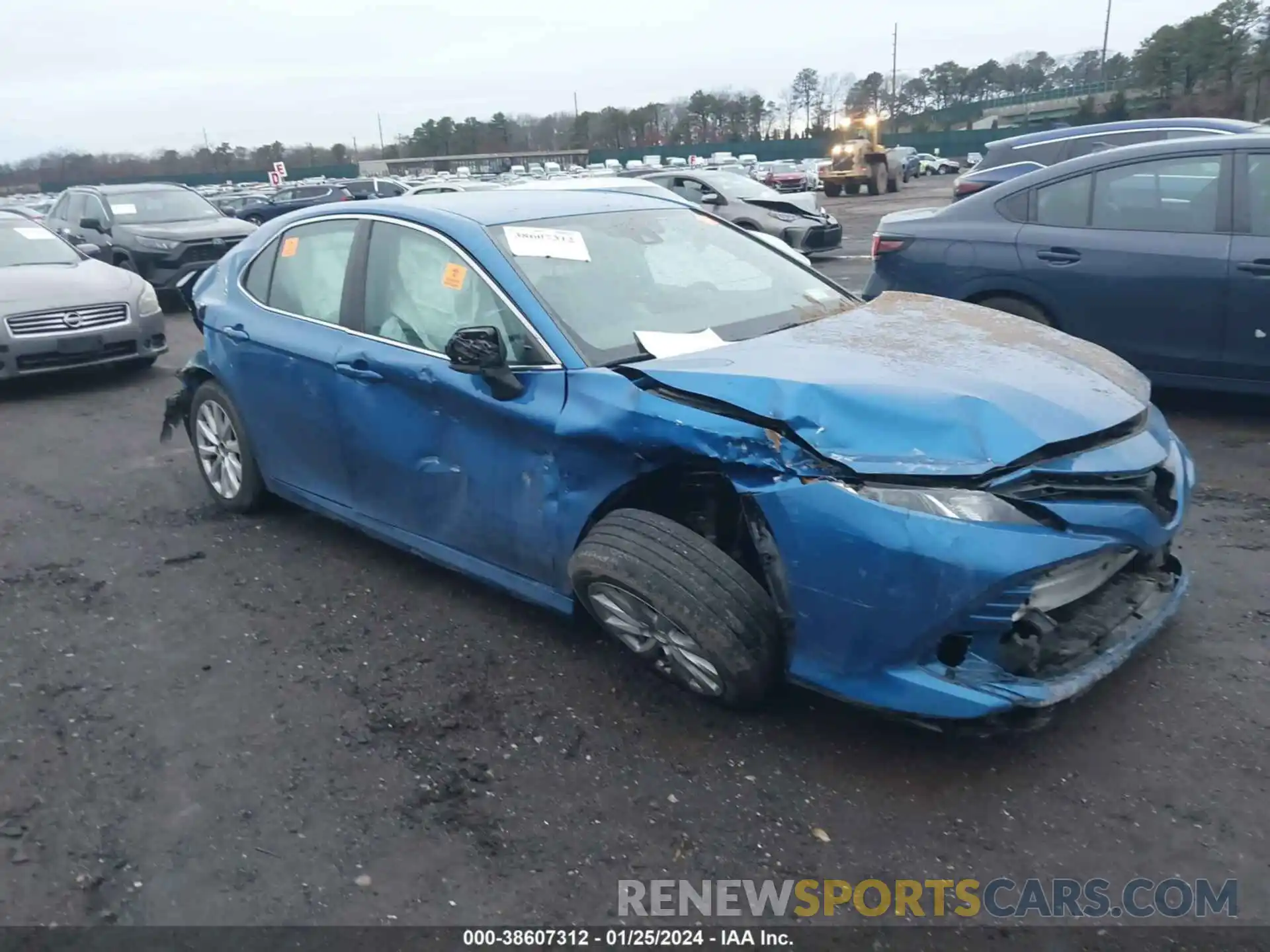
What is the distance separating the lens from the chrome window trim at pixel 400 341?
3.54 m

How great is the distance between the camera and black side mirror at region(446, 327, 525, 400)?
Result: 11.4ft

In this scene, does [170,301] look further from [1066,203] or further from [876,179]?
[876,179]

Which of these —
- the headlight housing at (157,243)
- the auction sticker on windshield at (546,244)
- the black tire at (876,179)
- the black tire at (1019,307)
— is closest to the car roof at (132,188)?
the headlight housing at (157,243)

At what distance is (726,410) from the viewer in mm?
3068

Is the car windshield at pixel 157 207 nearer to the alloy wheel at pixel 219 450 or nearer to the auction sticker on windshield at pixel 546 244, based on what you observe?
the alloy wheel at pixel 219 450

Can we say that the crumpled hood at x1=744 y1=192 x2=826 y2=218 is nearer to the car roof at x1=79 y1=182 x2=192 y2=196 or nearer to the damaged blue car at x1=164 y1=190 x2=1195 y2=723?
the car roof at x1=79 y1=182 x2=192 y2=196

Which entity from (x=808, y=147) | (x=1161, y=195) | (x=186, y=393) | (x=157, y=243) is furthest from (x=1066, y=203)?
(x=808, y=147)

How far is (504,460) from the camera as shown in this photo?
3.62m

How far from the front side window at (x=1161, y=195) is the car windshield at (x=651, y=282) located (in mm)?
2529

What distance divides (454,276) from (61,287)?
643 centimetres

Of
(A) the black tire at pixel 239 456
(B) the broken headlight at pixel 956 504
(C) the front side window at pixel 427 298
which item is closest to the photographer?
(B) the broken headlight at pixel 956 504

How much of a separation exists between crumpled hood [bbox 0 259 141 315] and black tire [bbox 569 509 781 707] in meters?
7.23

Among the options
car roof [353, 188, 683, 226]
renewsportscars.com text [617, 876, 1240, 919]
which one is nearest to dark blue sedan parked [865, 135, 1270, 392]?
car roof [353, 188, 683, 226]

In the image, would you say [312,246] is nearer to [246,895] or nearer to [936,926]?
[246,895]
